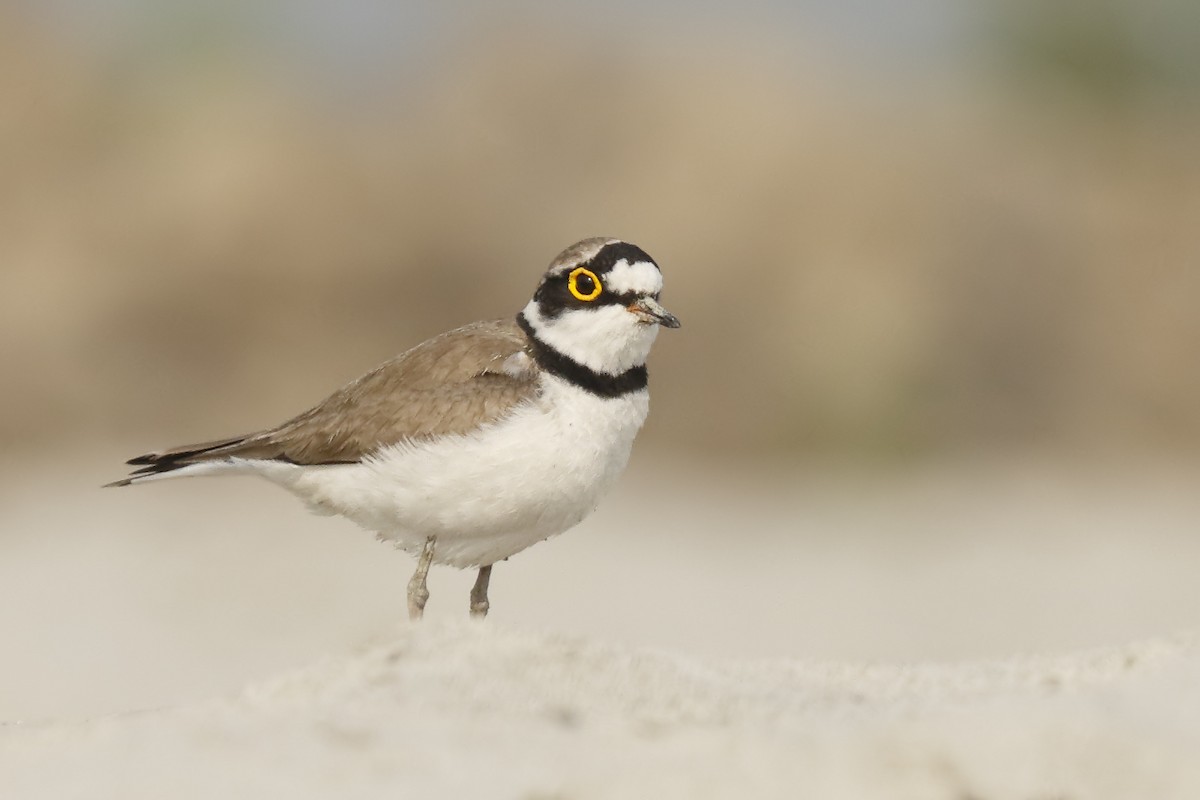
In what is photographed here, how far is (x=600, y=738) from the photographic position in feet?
10.1

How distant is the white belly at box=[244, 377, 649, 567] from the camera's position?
4.73 metres

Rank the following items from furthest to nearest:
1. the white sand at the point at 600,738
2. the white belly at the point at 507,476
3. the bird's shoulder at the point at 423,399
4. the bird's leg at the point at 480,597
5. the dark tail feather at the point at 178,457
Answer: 1. the dark tail feather at the point at 178,457
2. the bird's leg at the point at 480,597
3. the bird's shoulder at the point at 423,399
4. the white belly at the point at 507,476
5. the white sand at the point at 600,738

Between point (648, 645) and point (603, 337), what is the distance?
103 cm

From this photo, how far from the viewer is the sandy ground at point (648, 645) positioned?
2.96 m

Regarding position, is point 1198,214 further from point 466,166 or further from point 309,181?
point 309,181

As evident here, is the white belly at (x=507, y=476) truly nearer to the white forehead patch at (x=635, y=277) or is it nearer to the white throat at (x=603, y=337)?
the white throat at (x=603, y=337)

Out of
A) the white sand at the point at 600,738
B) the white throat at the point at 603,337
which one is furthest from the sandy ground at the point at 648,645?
the white throat at the point at 603,337

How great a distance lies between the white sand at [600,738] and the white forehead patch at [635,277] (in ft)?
4.82

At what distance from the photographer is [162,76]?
14609mm

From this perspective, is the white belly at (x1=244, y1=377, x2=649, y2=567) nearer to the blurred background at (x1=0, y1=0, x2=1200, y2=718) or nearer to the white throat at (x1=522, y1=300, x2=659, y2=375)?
the white throat at (x1=522, y1=300, x2=659, y2=375)

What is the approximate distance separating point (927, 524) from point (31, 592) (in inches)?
248

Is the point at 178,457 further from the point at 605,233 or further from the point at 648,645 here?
the point at 605,233

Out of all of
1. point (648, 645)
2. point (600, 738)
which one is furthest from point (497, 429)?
point (600, 738)

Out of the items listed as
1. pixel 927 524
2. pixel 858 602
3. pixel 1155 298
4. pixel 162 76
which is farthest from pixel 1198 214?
pixel 162 76
